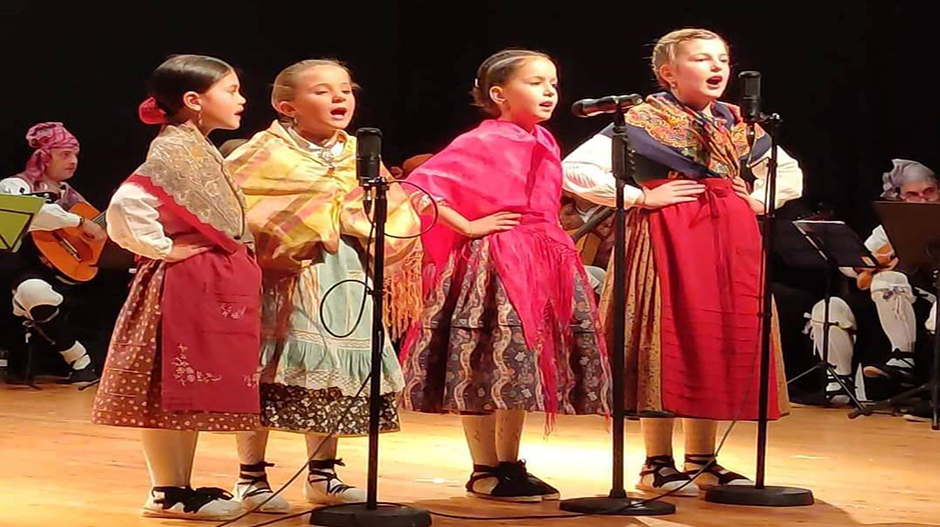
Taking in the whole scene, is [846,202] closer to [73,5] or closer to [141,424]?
[73,5]

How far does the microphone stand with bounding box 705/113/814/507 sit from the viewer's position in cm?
384

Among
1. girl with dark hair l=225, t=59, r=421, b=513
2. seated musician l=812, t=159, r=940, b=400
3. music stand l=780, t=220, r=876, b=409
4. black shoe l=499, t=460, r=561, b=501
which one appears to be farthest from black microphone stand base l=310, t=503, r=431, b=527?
seated musician l=812, t=159, r=940, b=400

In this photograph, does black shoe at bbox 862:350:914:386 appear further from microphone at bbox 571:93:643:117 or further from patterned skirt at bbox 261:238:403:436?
patterned skirt at bbox 261:238:403:436

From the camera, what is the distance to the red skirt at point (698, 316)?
4023 mm

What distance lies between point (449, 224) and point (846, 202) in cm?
413

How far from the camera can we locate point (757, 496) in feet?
12.8

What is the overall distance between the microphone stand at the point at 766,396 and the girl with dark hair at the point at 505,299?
393 millimetres

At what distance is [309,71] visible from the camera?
379 centimetres

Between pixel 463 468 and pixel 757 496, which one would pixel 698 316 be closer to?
pixel 757 496

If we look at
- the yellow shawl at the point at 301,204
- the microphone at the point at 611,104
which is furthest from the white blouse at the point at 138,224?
the microphone at the point at 611,104

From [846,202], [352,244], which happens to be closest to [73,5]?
[846,202]

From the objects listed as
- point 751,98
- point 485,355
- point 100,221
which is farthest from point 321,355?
point 100,221

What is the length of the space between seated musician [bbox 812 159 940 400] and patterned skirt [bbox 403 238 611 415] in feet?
11.2

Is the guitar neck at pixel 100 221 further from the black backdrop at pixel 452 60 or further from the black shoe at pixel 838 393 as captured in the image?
the black shoe at pixel 838 393
